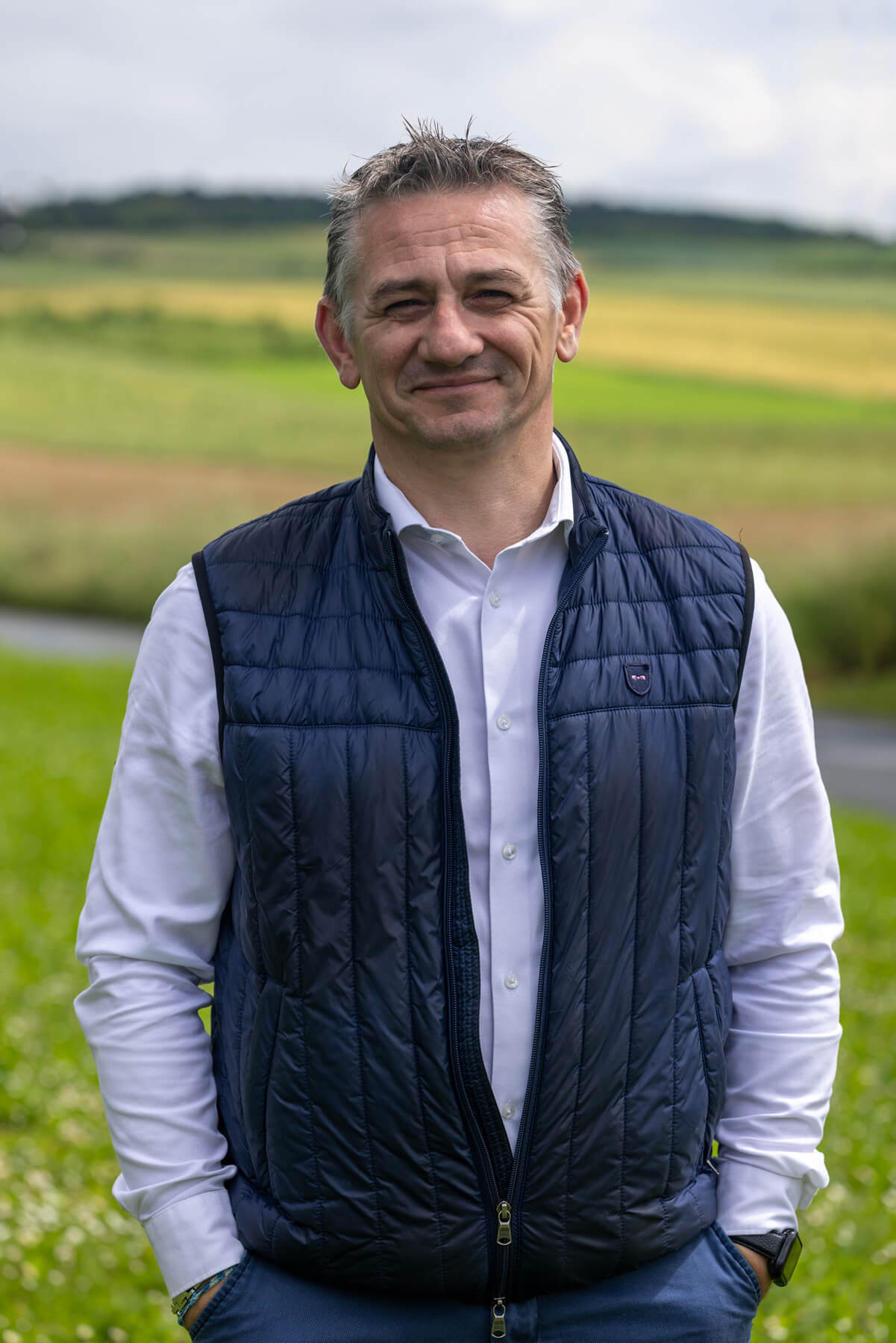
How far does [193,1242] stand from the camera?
2.14m

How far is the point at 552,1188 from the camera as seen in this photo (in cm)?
204

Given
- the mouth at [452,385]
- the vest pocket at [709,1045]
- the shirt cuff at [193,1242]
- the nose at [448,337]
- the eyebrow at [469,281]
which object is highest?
the eyebrow at [469,281]

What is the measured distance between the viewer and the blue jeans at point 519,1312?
2.07 m

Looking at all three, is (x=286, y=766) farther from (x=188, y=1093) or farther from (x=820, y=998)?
(x=820, y=998)

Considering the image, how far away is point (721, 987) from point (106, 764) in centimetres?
1096

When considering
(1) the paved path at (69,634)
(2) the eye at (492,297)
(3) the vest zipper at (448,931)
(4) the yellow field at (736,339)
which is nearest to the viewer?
(3) the vest zipper at (448,931)

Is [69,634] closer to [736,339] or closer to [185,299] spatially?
[185,299]

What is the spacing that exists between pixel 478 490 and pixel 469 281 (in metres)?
0.30

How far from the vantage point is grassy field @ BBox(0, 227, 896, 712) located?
35.2 metres

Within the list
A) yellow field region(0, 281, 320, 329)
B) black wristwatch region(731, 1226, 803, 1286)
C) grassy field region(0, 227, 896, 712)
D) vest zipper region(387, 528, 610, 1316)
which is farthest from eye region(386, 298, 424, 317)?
yellow field region(0, 281, 320, 329)

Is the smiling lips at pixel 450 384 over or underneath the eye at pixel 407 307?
underneath

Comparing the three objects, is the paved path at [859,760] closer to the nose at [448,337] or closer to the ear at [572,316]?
the ear at [572,316]

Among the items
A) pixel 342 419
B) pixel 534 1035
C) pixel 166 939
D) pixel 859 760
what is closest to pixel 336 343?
pixel 166 939

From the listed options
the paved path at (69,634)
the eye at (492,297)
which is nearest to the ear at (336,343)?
the eye at (492,297)
